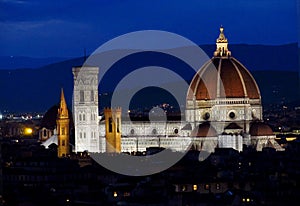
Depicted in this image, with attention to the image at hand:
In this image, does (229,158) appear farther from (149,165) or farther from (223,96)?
(223,96)

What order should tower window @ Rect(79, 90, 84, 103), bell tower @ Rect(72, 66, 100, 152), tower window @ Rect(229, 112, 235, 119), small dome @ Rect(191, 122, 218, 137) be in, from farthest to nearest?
tower window @ Rect(79, 90, 84, 103)
bell tower @ Rect(72, 66, 100, 152)
tower window @ Rect(229, 112, 235, 119)
small dome @ Rect(191, 122, 218, 137)

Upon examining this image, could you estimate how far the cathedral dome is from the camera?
3814 inches

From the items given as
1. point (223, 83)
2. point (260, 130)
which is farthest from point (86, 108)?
point (260, 130)

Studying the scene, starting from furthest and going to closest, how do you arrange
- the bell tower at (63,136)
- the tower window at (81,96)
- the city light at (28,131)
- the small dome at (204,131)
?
the city light at (28,131), the tower window at (81,96), the bell tower at (63,136), the small dome at (204,131)

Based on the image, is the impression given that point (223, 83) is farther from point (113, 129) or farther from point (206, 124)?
point (113, 129)

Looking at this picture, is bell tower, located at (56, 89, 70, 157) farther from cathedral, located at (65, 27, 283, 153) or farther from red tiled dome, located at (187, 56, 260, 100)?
red tiled dome, located at (187, 56, 260, 100)

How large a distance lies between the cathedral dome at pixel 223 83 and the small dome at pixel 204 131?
2552 mm

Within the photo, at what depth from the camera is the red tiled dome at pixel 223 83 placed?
9688 centimetres

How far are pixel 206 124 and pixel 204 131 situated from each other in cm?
104

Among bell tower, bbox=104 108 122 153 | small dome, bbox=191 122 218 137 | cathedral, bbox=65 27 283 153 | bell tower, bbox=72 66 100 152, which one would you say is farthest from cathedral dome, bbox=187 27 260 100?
bell tower, bbox=72 66 100 152

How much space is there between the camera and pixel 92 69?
335ft

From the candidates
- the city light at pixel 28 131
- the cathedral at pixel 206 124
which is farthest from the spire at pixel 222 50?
the city light at pixel 28 131

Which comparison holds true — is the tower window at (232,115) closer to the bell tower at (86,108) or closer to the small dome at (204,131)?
the small dome at (204,131)

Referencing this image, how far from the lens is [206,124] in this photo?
95500 millimetres
